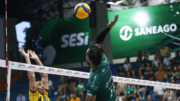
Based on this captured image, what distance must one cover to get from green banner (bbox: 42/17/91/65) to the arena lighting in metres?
3.77

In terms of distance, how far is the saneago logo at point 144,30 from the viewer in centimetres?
1591

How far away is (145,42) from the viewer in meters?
16.6

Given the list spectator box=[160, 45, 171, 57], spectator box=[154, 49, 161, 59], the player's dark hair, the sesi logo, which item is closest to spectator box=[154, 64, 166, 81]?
Result: spectator box=[154, 49, 161, 59]

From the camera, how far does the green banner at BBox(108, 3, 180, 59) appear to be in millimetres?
15734

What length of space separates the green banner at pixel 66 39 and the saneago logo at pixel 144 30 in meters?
2.79

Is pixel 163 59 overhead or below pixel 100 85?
below

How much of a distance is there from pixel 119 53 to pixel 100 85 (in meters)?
14.5

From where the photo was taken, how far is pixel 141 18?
16922mm

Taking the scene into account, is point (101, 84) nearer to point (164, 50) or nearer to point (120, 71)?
point (120, 71)

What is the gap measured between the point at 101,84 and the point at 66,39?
17.2 metres

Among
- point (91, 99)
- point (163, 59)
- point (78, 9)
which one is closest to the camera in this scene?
point (91, 99)

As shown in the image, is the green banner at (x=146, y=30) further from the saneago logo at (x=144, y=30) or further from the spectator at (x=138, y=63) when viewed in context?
the spectator at (x=138, y=63)

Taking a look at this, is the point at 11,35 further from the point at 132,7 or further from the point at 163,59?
the point at 163,59

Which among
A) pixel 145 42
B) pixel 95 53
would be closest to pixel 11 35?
pixel 145 42
